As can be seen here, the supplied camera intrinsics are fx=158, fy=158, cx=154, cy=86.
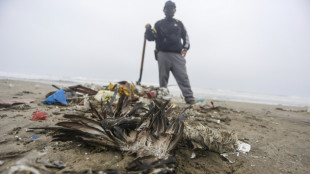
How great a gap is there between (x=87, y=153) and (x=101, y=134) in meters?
0.14

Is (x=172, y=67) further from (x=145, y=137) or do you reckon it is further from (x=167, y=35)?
(x=145, y=137)

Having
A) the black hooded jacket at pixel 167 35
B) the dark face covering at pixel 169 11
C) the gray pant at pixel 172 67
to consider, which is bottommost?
the gray pant at pixel 172 67

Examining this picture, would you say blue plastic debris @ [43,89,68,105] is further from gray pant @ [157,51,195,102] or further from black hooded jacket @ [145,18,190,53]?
black hooded jacket @ [145,18,190,53]

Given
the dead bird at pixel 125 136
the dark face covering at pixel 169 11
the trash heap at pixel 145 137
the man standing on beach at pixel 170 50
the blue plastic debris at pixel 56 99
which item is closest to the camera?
the trash heap at pixel 145 137

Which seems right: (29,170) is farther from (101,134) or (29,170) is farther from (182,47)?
(182,47)

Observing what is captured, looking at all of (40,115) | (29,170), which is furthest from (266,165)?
(40,115)

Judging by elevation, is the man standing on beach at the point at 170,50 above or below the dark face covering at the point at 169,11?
below

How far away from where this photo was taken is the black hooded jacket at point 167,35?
4.44m

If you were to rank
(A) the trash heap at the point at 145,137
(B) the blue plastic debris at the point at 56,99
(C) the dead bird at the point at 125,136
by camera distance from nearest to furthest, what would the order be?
(A) the trash heap at the point at 145,137 < (C) the dead bird at the point at 125,136 < (B) the blue plastic debris at the point at 56,99

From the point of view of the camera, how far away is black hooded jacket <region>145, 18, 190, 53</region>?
14.6 feet

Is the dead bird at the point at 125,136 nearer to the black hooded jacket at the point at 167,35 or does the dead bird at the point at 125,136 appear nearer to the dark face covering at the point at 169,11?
the black hooded jacket at the point at 167,35

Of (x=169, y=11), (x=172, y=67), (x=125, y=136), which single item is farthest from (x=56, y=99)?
(x=169, y=11)

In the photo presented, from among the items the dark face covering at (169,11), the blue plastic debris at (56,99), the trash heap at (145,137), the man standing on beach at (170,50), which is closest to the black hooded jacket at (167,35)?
the man standing on beach at (170,50)

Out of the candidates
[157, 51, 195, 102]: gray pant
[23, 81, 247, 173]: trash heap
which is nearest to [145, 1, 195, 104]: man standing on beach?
[157, 51, 195, 102]: gray pant
